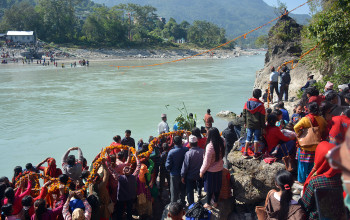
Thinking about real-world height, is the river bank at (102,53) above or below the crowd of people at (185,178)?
above

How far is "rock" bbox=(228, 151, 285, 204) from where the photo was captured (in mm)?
4211

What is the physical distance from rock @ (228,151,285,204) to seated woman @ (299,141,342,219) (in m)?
1.15

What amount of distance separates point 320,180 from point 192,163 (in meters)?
1.96

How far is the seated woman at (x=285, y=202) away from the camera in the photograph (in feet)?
9.49

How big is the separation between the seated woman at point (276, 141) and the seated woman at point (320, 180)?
1.31 metres

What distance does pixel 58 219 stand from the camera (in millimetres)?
3623

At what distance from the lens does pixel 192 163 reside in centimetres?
438

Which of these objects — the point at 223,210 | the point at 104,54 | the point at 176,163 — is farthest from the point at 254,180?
the point at 104,54

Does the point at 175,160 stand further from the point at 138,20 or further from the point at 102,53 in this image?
the point at 138,20

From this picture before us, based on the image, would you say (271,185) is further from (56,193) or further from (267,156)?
(56,193)

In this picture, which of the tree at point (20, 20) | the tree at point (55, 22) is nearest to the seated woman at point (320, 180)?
the tree at point (55, 22)

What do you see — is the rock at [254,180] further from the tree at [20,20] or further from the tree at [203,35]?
the tree at [203,35]

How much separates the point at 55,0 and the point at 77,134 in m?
82.8

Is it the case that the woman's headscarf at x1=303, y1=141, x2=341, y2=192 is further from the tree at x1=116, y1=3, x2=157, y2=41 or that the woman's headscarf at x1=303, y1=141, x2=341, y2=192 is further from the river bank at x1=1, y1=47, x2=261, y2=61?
the tree at x1=116, y1=3, x2=157, y2=41
